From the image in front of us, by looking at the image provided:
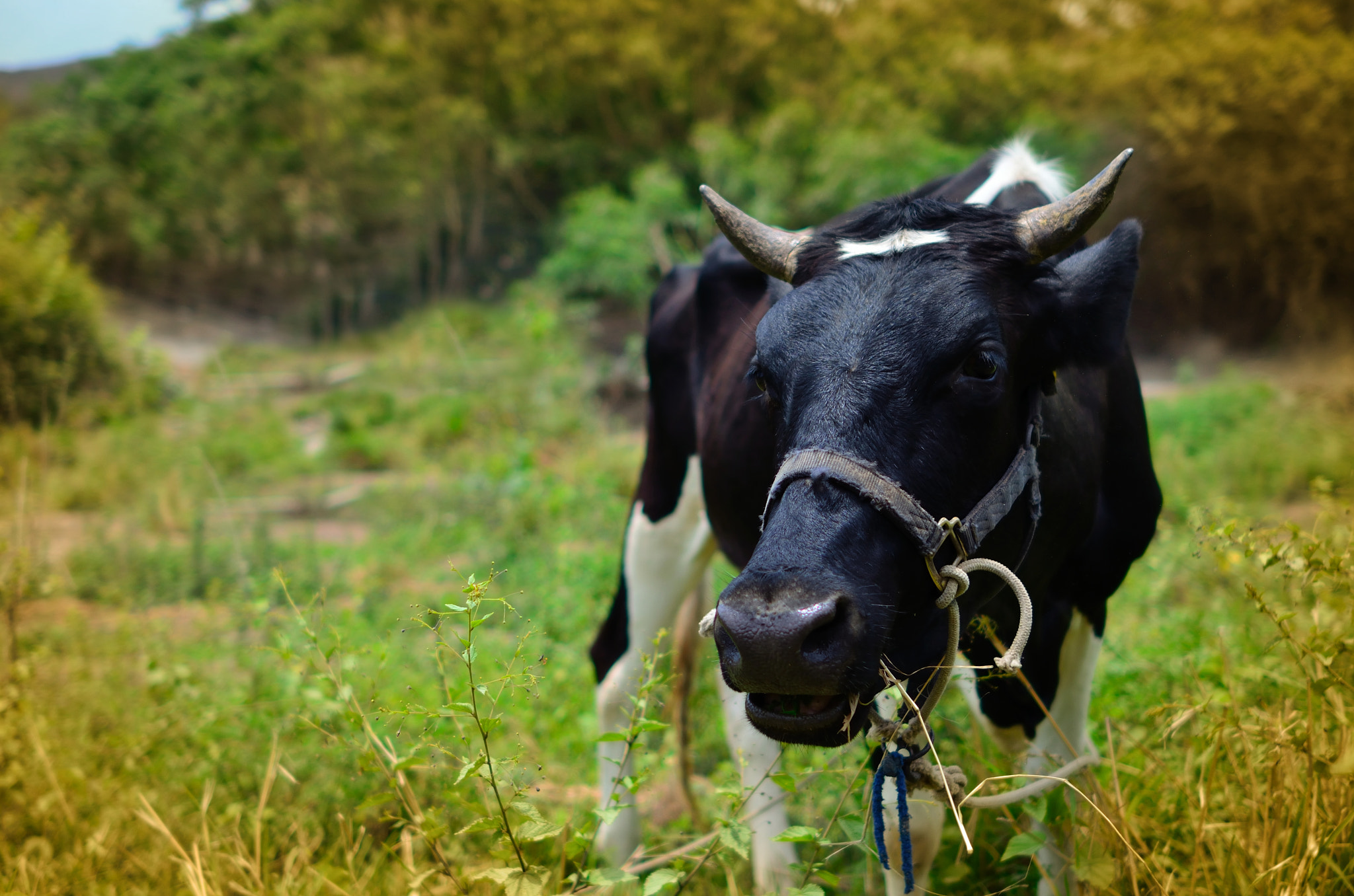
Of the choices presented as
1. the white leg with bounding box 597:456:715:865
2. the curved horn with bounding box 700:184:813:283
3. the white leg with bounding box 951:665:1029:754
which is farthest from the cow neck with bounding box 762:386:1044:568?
the white leg with bounding box 597:456:715:865

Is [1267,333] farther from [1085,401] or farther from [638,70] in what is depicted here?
[638,70]

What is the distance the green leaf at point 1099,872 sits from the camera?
1.84 m

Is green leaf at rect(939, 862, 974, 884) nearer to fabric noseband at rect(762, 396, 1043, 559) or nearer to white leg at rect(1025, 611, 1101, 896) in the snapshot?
white leg at rect(1025, 611, 1101, 896)

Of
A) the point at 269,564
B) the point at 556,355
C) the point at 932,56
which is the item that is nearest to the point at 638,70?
the point at 932,56

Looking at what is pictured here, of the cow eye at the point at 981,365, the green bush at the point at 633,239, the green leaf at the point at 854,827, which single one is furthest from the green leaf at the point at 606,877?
the green bush at the point at 633,239

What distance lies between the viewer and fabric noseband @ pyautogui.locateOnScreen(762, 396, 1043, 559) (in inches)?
61.6

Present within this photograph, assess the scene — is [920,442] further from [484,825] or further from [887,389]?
[484,825]

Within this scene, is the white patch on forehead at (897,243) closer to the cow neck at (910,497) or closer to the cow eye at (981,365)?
the cow eye at (981,365)

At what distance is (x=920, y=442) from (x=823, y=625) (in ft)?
1.51

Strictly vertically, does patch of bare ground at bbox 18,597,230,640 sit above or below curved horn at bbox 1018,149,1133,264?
below

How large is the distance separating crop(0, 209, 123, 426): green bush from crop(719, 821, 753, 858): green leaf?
9.23m

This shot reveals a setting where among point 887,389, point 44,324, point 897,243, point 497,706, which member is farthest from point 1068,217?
point 44,324

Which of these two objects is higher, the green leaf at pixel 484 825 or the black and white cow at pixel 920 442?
the black and white cow at pixel 920 442

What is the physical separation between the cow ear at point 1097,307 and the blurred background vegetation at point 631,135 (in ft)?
19.8
